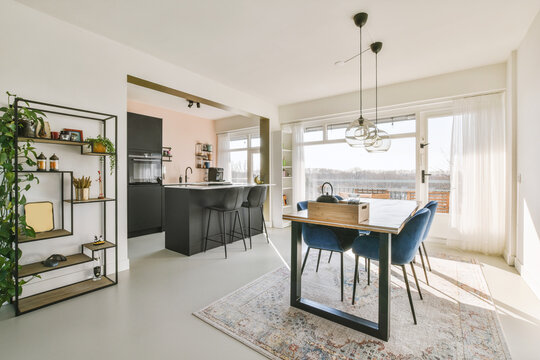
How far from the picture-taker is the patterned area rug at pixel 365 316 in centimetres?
170

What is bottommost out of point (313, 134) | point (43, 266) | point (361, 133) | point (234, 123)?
point (43, 266)

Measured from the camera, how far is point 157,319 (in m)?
2.08

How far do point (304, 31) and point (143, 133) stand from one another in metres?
3.68

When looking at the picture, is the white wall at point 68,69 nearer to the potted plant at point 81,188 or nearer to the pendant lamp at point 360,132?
the potted plant at point 81,188

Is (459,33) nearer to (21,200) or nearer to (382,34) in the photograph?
(382,34)

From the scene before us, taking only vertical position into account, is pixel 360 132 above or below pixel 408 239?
above

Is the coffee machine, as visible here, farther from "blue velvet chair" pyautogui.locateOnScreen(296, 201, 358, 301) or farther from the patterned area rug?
"blue velvet chair" pyautogui.locateOnScreen(296, 201, 358, 301)

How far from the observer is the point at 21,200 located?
2104mm

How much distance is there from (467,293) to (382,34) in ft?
9.40

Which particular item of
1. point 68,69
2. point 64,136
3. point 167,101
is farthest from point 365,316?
point 167,101

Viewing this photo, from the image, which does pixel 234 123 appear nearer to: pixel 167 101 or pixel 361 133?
pixel 167 101

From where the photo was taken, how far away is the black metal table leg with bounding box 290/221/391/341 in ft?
5.89

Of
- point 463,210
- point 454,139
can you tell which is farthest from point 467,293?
point 454,139

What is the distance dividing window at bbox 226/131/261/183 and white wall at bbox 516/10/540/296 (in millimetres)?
5061
